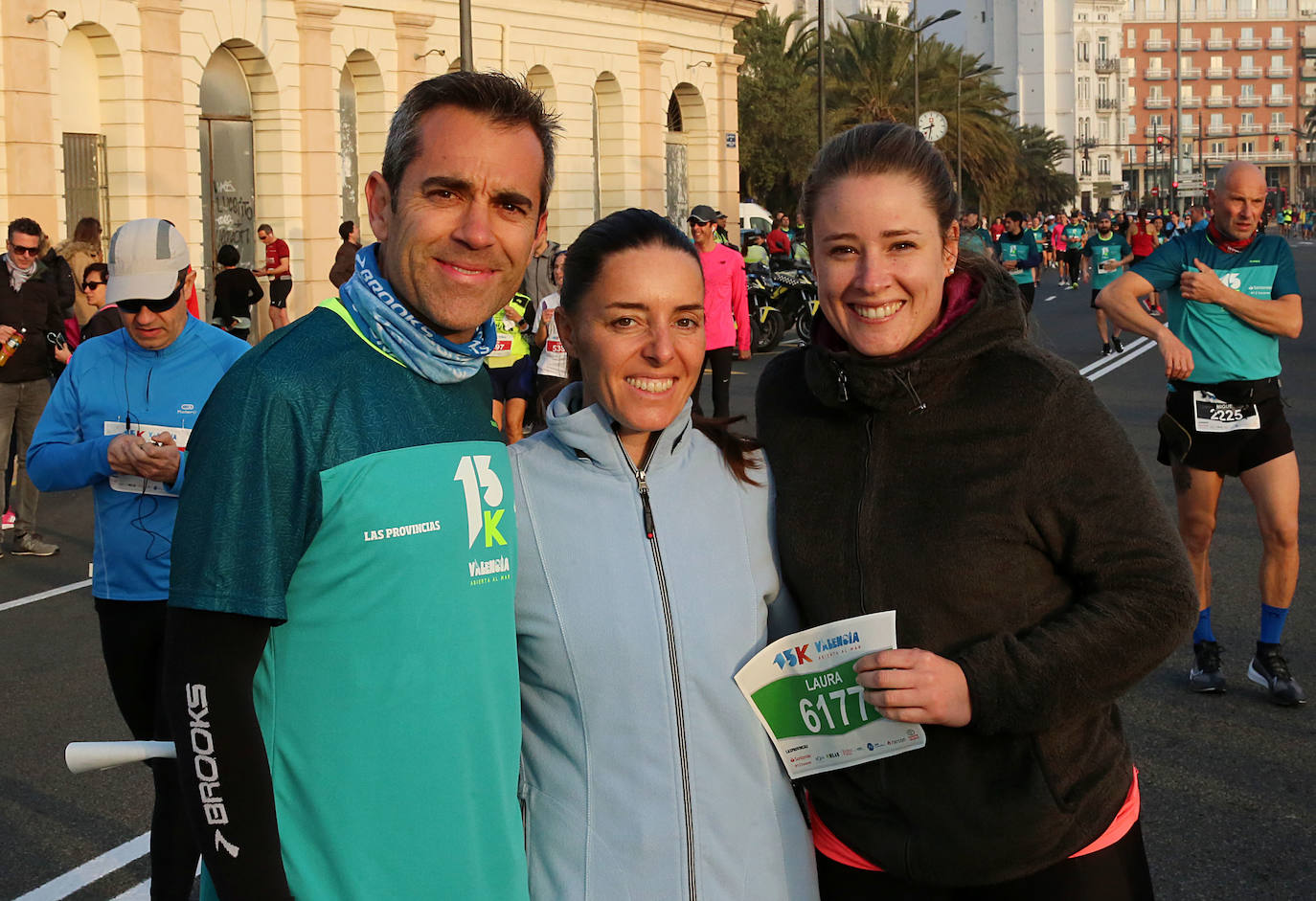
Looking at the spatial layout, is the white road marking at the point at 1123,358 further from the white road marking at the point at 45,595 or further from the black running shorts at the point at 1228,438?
the white road marking at the point at 45,595

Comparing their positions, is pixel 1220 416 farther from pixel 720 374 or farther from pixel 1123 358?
pixel 1123 358

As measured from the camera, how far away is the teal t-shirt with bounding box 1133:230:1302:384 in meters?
6.80

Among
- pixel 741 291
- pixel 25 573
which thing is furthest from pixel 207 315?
pixel 25 573

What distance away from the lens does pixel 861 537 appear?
2.70 m

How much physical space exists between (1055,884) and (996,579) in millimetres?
531

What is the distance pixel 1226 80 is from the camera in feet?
561

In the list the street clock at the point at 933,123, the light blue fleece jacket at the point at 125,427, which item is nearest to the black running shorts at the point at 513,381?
the light blue fleece jacket at the point at 125,427

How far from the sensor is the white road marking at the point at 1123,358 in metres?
19.6

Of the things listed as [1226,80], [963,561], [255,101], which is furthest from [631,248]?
[1226,80]

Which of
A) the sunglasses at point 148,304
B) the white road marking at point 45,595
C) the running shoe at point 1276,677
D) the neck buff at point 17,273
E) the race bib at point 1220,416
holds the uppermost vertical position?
the neck buff at point 17,273

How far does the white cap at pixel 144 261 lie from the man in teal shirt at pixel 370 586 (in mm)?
Answer: 2584

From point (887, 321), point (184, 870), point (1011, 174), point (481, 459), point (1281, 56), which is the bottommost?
point (184, 870)

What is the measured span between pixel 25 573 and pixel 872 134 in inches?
334

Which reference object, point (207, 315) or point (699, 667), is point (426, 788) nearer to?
point (699, 667)
